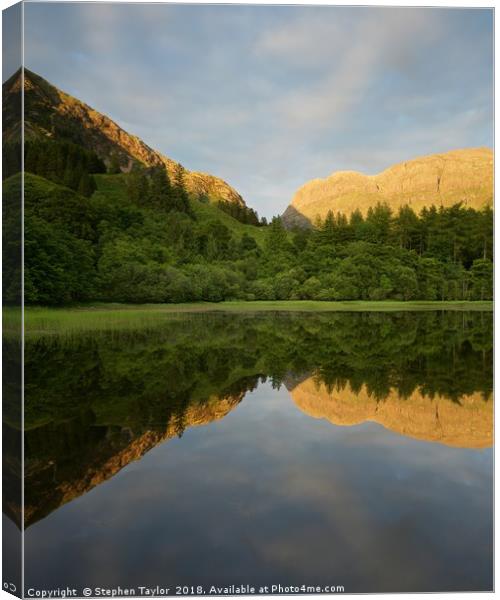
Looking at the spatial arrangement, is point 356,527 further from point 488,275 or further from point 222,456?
point 488,275

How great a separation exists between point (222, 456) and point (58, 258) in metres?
2.60

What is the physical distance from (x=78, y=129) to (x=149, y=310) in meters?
2.09

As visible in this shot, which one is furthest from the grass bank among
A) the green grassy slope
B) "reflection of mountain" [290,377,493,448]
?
"reflection of mountain" [290,377,493,448]

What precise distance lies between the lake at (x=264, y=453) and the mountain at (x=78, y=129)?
1.60m

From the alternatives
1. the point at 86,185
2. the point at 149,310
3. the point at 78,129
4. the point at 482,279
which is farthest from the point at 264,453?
the point at 78,129

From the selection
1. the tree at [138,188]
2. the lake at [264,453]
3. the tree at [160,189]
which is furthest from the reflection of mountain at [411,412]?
the tree at [138,188]

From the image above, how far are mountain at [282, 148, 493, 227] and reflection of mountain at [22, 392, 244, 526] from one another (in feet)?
8.45

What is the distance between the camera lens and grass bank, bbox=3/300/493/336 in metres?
4.55

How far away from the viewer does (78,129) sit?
445 cm

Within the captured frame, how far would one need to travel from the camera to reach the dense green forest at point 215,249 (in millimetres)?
4523

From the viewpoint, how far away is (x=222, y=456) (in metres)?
3.97

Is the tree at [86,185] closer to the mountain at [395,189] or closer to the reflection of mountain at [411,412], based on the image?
the mountain at [395,189]

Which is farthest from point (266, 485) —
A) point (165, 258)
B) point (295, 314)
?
point (165, 258)

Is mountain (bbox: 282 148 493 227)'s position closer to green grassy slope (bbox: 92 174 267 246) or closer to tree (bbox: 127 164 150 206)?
green grassy slope (bbox: 92 174 267 246)
